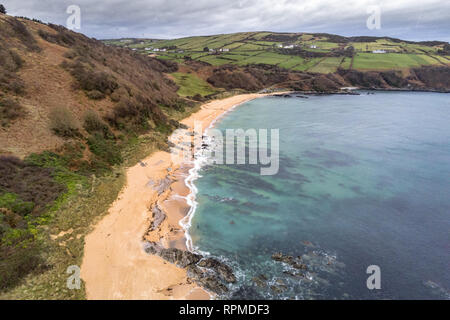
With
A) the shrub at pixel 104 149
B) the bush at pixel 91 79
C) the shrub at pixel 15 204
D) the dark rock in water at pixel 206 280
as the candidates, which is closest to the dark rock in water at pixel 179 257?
the dark rock in water at pixel 206 280

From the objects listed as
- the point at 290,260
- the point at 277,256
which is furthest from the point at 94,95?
the point at 290,260

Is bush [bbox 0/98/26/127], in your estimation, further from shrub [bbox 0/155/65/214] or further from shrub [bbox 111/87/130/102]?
shrub [bbox 111/87/130/102]

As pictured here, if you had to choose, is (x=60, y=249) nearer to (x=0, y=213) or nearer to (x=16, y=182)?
(x=0, y=213)

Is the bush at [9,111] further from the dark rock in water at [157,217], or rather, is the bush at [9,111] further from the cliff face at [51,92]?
the dark rock in water at [157,217]

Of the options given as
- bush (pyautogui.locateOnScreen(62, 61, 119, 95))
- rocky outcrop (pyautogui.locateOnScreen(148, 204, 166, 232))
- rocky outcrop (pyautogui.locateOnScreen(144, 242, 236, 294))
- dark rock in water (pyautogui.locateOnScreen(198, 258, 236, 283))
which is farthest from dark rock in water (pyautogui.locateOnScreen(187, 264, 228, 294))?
bush (pyautogui.locateOnScreen(62, 61, 119, 95))

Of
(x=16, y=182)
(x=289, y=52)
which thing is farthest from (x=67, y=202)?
(x=289, y=52)

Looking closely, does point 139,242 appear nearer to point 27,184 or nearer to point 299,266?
point 27,184
